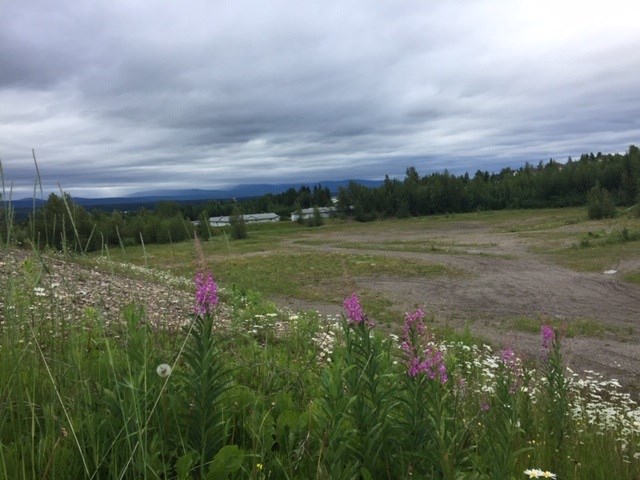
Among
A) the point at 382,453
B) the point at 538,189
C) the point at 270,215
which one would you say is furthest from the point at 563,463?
the point at 270,215

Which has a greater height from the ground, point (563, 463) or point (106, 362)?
point (106, 362)

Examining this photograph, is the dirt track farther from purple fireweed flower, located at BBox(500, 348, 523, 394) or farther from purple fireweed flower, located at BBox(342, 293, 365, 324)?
purple fireweed flower, located at BBox(342, 293, 365, 324)

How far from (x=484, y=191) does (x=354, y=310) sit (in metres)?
98.3

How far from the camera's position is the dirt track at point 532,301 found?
12.5 m

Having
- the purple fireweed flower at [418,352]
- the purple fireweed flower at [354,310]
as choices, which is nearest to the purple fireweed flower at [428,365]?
the purple fireweed flower at [418,352]

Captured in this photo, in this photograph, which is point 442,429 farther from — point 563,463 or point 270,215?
point 270,215

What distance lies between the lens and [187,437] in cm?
258

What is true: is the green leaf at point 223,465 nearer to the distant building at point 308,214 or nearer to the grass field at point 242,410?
the grass field at point 242,410

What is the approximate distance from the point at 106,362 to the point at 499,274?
26.5m

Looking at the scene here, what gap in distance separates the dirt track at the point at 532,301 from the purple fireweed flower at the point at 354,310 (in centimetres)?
583

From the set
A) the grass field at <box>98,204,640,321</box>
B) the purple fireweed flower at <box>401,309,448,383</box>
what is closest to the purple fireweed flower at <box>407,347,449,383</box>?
the purple fireweed flower at <box>401,309,448,383</box>

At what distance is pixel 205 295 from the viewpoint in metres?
2.49

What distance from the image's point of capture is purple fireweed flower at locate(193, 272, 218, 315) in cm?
248

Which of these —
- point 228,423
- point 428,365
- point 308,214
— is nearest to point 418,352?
point 428,365
